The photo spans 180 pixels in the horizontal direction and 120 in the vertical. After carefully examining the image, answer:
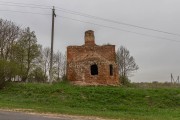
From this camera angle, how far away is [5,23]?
50562mm

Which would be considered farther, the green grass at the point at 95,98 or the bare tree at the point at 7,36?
the bare tree at the point at 7,36

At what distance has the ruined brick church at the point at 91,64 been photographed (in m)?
41.2

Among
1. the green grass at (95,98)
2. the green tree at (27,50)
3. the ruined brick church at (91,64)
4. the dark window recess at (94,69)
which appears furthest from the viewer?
the green tree at (27,50)

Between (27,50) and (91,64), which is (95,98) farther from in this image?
(27,50)

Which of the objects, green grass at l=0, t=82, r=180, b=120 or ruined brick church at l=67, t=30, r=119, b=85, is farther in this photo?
ruined brick church at l=67, t=30, r=119, b=85

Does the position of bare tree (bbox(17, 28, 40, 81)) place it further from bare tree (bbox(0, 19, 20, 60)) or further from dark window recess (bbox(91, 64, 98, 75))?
dark window recess (bbox(91, 64, 98, 75))

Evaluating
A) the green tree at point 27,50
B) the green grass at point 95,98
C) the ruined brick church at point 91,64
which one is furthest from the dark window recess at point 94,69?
the green tree at point 27,50

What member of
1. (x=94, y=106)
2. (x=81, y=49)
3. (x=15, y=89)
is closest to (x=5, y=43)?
(x=81, y=49)

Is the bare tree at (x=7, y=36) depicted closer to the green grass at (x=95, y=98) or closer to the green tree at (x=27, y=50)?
the green tree at (x=27, y=50)

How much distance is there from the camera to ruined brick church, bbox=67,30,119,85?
41.2 metres

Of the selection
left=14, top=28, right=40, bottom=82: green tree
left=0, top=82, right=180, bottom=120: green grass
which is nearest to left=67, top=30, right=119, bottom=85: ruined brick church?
left=0, top=82, right=180, bottom=120: green grass

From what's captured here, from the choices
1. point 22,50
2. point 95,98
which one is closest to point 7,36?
point 22,50

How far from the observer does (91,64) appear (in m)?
41.7

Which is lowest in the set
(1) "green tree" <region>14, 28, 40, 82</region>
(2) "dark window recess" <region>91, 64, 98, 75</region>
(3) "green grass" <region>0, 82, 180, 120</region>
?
(3) "green grass" <region>0, 82, 180, 120</region>
